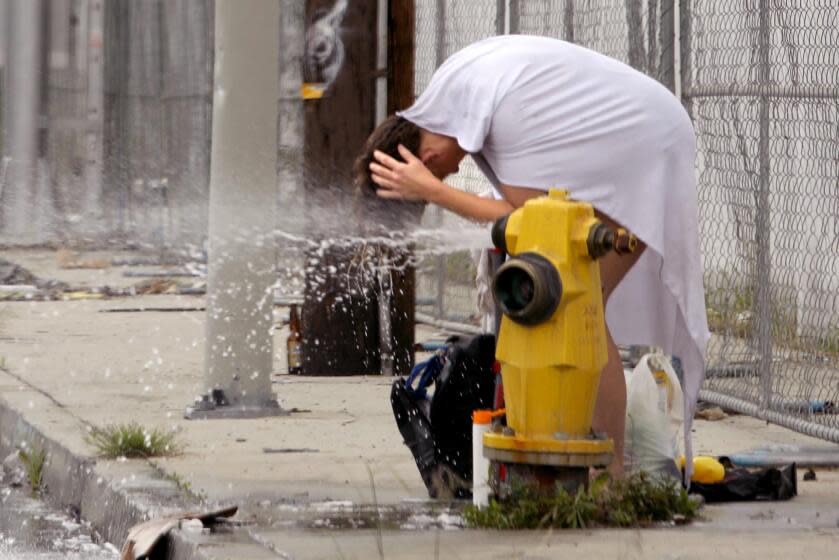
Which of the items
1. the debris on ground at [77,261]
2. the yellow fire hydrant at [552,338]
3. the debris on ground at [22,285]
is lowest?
the debris on ground at [77,261]

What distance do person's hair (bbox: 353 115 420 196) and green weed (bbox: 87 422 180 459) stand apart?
1.38 meters

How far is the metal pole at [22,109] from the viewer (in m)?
21.6

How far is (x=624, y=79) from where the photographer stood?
534 centimetres

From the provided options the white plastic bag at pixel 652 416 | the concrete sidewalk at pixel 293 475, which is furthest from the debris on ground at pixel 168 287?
the white plastic bag at pixel 652 416

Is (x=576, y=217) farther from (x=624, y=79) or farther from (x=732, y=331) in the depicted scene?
(x=732, y=331)

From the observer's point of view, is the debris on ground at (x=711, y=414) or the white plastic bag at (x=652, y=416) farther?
the debris on ground at (x=711, y=414)

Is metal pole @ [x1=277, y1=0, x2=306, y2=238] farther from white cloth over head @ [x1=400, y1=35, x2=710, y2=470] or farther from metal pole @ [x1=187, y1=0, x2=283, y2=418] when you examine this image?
white cloth over head @ [x1=400, y1=35, x2=710, y2=470]

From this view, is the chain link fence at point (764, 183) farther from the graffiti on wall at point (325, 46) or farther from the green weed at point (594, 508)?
the green weed at point (594, 508)

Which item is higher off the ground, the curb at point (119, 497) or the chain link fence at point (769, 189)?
the chain link fence at point (769, 189)

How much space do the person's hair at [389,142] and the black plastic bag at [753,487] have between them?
1.27 meters

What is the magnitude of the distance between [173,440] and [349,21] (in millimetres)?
2806

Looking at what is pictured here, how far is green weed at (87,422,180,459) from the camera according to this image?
626 cm

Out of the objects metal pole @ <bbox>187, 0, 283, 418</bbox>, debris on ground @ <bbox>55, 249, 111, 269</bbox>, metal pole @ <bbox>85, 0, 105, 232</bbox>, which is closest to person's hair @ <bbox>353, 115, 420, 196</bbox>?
metal pole @ <bbox>187, 0, 283, 418</bbox>

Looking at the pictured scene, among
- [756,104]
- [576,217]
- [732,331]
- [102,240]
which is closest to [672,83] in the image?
[756,104]
